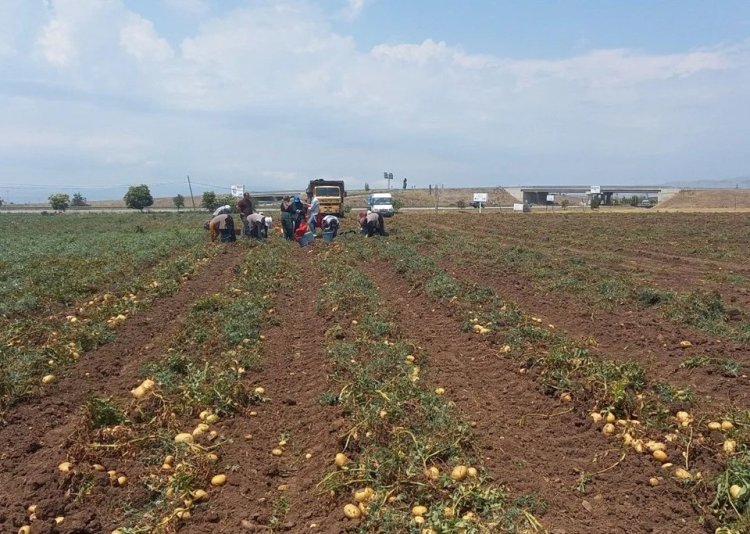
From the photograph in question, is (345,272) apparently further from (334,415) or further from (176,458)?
(176,458)

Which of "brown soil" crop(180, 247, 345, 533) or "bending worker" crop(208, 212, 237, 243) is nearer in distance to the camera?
"brown soil" crop(180, 247, 345, 533)

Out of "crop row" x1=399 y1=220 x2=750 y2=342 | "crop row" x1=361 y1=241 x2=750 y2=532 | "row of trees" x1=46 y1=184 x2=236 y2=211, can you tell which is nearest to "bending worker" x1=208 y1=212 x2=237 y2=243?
"crop row" x1=399 y1=220 x2=750 y2=342

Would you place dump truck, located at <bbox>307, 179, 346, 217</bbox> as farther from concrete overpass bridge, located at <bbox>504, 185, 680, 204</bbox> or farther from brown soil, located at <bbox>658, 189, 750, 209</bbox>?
concrete overpass bridge, located at <bbox>504, 185, 680, 204</bbox>

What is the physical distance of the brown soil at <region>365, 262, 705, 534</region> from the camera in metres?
4.09

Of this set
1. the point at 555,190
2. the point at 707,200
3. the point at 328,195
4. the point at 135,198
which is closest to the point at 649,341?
the point at 328,195

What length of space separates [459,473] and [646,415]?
230 cm

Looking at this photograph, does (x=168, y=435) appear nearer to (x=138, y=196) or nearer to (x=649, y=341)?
(x=649, y=341)

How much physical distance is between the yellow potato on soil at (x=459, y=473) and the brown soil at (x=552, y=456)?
0.32 meters

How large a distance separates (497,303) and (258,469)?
21.1ft

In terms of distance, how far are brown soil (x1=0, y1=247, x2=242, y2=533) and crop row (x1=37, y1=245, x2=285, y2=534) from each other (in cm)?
14

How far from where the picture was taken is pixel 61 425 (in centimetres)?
564

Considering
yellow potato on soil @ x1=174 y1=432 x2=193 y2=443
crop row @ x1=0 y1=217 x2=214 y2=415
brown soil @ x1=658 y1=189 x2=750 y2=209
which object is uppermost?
crop row @ x1=0 y1=217 x2=214 y2=415

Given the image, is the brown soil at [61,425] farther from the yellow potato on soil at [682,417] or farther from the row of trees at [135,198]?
the row of trees at [135,198]

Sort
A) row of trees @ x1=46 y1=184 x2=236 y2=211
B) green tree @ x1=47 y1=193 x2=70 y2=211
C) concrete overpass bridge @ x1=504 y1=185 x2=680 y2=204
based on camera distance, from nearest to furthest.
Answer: row of trees @ x1=46 y1=184 x2=236 y2=211 < green tree @ x1=47 y1=193 x2=70 y2=211 < concrete overpass bridge @ x1=504 y1=185 x2=680 y2=204
